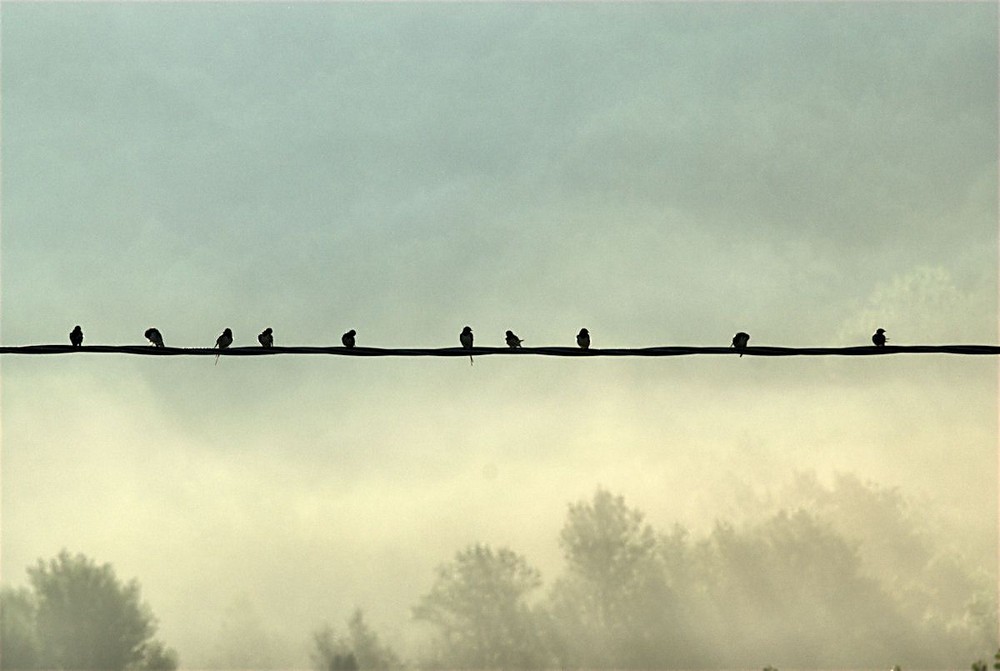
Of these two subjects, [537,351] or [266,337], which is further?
[266,337]

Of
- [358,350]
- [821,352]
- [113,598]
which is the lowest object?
[821,352]

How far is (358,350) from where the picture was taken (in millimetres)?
13562

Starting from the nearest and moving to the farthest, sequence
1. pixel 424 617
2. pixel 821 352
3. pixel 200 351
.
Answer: pixel 821 352 → pixel 200 351 → pixel 424 617

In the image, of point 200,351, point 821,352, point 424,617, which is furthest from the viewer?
point 424,617

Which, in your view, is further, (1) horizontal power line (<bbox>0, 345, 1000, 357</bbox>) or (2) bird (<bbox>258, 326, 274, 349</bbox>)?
(2) bird (<bbox>258, 326, 274, 349</bbox>)

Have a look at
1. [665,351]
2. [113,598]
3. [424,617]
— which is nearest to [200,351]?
[665,351]

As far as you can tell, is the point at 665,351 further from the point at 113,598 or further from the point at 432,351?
the point at 113,598

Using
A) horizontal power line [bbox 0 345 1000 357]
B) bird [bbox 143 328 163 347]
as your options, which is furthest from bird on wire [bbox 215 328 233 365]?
horizontal power line [bbox 0 345 1000 357]

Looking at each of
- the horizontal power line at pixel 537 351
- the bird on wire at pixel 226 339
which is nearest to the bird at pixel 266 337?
the bird on wire at pixel 226 339

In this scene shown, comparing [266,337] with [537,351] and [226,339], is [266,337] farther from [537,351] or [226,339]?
[537,351]

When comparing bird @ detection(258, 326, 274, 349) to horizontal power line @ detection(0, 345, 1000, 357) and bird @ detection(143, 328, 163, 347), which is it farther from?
horizontal power line @ detection(0, 345, 1000, 357)

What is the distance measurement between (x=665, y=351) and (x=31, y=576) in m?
97.8

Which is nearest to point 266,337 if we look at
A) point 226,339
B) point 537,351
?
point 226,339

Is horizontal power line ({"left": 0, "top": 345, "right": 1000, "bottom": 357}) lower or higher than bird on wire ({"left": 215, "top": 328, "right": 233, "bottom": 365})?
lower
